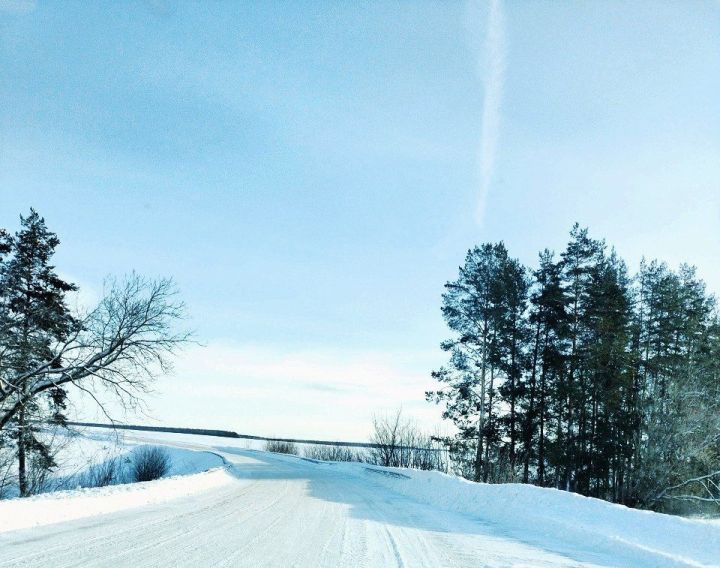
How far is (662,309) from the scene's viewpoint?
40.0 meters

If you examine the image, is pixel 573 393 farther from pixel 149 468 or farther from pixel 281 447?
pixel 281 447

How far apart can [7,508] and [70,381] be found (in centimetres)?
1184

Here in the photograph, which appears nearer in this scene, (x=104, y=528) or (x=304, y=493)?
(x=104, y=528)

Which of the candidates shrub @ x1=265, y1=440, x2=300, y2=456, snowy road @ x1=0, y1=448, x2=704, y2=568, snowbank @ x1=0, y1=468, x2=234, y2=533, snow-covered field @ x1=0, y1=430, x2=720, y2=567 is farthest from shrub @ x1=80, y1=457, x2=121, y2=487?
shrub @ x1=265, y1=440, x2=300, y2=456

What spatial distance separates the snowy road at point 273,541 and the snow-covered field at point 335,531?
2cm

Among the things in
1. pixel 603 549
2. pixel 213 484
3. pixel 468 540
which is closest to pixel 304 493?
pixel 213 484

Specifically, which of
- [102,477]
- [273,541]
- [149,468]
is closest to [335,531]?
[273,541]

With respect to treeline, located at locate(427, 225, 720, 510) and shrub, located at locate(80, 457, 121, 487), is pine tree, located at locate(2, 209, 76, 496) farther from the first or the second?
treeline, located at locate(427, 225, 720, 510)

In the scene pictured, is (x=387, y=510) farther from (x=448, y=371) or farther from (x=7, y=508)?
(x=448, y=371)

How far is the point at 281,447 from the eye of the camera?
58.5 m

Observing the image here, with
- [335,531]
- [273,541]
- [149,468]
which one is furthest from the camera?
[149,468]

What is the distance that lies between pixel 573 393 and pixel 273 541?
27.9 m

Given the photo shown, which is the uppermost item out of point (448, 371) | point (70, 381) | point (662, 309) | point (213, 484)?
point (662, 309)

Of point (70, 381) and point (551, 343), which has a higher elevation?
point (551, 343)
